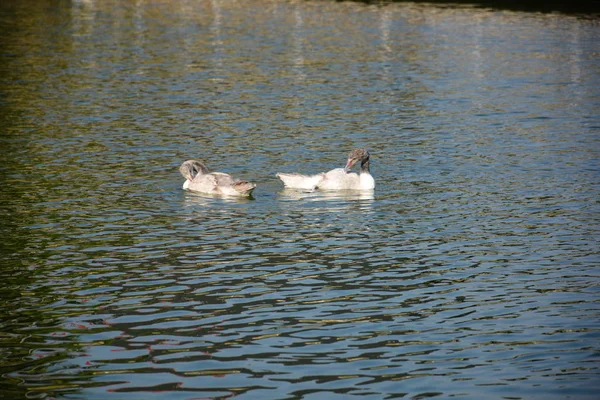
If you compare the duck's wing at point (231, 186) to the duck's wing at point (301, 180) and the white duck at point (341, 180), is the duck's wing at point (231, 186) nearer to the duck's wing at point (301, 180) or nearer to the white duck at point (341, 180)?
the duck's wing at point (301, 180)

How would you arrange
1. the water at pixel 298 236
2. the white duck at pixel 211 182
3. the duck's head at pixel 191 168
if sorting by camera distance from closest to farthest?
the water at pixel 298 236 < the white duck at pixel 211 182 < the duck's head at pixel 191 168

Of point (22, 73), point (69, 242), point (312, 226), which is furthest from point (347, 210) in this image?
point (22, 73)

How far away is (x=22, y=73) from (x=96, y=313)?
3186 centimetres

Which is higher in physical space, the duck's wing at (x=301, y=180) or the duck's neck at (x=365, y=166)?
the duck's neck at (x=365, y=166)

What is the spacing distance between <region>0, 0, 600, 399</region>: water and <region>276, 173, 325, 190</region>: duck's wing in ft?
0.91

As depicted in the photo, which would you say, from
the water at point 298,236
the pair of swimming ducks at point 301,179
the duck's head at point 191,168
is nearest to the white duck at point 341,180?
the pair of swimming ducks at point 301,179

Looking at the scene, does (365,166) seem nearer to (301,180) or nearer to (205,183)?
(301,180)

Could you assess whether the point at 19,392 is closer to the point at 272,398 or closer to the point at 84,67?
the point at 272,398

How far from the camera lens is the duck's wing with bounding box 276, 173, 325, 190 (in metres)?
24.1

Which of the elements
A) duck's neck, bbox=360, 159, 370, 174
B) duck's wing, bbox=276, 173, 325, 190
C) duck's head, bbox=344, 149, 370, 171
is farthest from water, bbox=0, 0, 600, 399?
duck's head, bbox=344, 149, 370, 171

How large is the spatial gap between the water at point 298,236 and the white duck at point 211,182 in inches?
13.3

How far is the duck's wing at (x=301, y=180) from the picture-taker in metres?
24.1

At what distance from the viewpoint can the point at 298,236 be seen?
66.4ft

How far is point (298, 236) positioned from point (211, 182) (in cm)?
429
